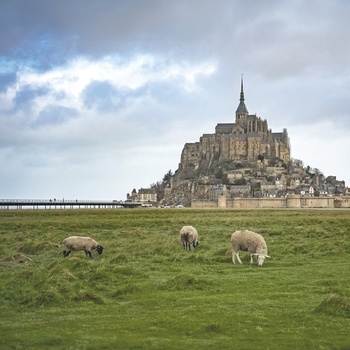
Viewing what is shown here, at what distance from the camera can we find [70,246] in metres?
19.6

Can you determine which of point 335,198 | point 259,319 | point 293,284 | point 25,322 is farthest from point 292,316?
point 335,198

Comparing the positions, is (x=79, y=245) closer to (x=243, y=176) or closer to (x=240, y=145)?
(x=243, y=176)

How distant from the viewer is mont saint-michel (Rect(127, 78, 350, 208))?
142m

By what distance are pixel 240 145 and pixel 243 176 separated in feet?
53.1

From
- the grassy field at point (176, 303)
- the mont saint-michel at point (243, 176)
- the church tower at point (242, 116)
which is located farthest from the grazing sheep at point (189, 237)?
the church tower at point (242, 116)

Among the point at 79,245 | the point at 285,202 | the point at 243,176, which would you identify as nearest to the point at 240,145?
the point at 243,176

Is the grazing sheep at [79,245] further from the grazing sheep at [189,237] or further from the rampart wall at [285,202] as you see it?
the rampart wall at [285,202]

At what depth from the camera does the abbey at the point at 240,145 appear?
558 feet

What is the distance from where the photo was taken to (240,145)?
171 meters

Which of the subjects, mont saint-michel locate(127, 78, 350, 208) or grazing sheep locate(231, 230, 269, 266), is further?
mont saint-michel locate(127, 78, 350, 208)

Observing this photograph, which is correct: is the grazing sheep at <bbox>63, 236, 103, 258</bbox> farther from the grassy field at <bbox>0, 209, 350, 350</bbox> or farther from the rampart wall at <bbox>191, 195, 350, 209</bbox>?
the rampart wall at <bbox>191, 195, 350, 209</bbox>

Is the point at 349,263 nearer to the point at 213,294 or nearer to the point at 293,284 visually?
the point at 293,284

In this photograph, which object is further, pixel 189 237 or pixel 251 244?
pixel 189 237

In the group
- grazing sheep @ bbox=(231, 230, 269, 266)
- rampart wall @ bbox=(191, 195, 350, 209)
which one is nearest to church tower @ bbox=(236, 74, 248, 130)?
rampart wall @ bbox=(191, 195, 350, 209)
